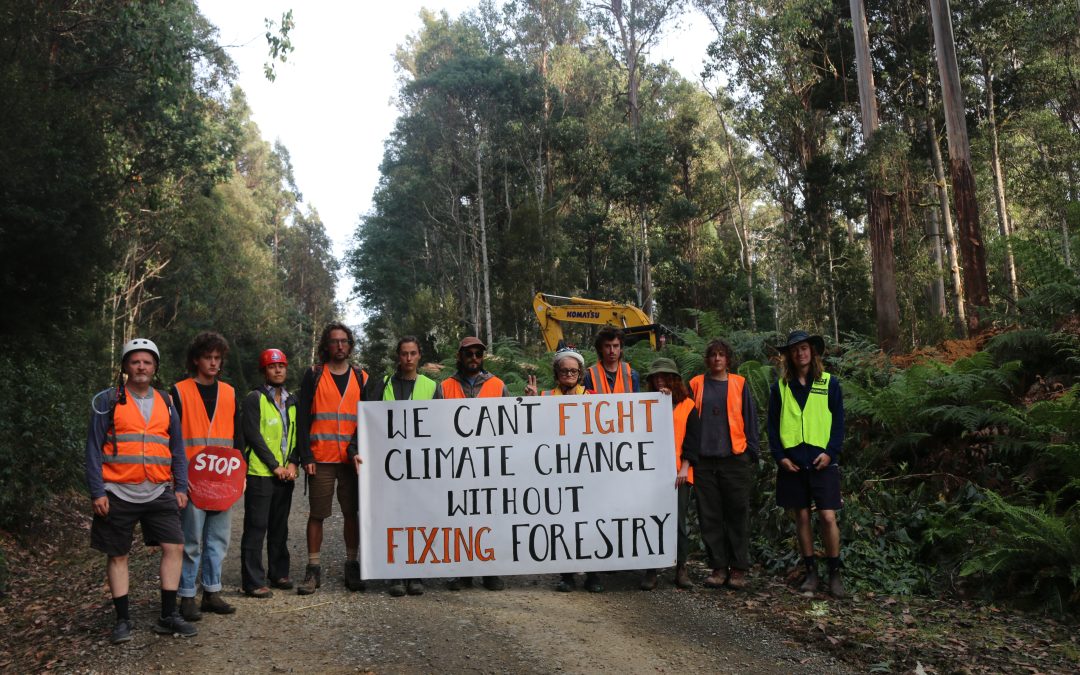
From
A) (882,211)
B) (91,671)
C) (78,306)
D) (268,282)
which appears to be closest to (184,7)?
(78,306)

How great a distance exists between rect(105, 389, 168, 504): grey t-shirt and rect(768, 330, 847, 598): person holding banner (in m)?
4.53

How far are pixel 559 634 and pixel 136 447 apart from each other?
2.93 m

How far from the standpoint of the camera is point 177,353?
3881 centimetres

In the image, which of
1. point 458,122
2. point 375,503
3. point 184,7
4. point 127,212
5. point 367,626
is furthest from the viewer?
point 458,122

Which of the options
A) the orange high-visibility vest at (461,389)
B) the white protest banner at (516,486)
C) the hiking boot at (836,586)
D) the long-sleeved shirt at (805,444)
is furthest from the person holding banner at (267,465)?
the hiking boot at (836,586)

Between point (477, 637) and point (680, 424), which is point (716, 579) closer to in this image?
point (680, 424)

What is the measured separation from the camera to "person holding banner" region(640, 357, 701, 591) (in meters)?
7.17

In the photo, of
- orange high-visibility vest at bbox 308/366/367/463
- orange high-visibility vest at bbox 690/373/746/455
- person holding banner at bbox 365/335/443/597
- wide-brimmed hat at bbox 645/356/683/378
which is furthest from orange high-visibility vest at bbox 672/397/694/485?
orange high-visibility vest at bbox 308/366/367/463

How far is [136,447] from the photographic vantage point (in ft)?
18.5

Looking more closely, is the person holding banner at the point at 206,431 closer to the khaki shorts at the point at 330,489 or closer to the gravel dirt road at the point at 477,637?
the gravel dirt road at the point at 477,637

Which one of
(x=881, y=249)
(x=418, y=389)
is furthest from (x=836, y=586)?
(x=881, y=249)

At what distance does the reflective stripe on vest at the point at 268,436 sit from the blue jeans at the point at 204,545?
0.46 meters

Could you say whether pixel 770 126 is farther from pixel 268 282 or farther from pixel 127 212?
pixel 268 282

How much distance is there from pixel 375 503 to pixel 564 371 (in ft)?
6.03
